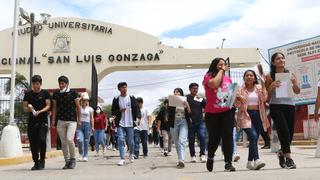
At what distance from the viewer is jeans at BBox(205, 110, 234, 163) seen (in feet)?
25.8

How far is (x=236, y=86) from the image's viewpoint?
7852 mm

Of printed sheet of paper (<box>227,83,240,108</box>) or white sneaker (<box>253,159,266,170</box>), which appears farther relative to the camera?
white sneaker (<box>253,159,266,170</box>)

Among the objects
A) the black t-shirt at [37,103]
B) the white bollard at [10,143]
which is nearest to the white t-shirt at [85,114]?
the white bollard at [10,143]

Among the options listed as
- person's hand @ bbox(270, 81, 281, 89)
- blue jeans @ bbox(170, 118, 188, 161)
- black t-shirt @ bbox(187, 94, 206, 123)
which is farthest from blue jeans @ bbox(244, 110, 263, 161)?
black t-shirt @ bbox(187, 94, 206, 123)

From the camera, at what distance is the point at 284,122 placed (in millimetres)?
8031

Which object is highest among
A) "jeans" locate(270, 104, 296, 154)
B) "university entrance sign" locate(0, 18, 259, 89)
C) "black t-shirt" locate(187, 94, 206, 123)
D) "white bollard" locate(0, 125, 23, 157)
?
"university entrance sign" locate(0, 18, 259, 89)

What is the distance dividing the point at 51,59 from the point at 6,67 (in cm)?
235

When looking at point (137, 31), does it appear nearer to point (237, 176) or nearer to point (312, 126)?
point (312, 126)

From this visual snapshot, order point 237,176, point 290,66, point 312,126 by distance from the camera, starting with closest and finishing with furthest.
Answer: point 237,176, point 312,126, point 290,66

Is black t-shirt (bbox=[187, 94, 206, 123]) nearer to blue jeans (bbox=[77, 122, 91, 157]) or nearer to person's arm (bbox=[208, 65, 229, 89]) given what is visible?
blue jeans (bbox=[77, 122, 91, 157])

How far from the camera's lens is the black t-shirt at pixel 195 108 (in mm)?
11398

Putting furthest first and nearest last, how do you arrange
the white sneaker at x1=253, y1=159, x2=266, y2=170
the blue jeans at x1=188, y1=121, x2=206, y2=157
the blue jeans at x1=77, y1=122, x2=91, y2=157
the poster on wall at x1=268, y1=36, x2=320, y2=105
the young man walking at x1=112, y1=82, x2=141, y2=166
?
1. the poster on wall at x1=268, y1=36, x2=320, y2=105
2. the blue jeans at x1=77, y1=122, x2=91, y2=157
3. the blue jeans at x1=188, y1=121, x2=206, y2=157
4. the young man walking at x1=112, y1=82, x2=141, y2=166
5. the white sneaker at x1=253, y1=159, x2=266, y2=170

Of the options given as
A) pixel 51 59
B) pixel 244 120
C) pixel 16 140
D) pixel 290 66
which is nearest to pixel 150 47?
pixel 51 59

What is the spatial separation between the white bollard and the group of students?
156 centimetres
